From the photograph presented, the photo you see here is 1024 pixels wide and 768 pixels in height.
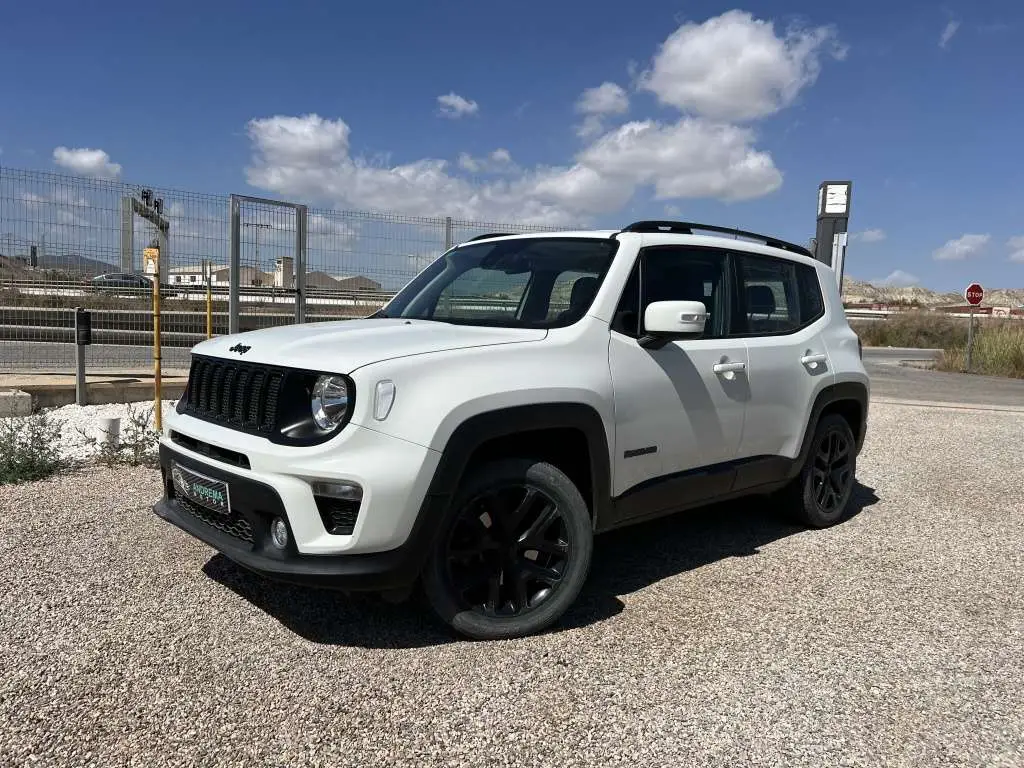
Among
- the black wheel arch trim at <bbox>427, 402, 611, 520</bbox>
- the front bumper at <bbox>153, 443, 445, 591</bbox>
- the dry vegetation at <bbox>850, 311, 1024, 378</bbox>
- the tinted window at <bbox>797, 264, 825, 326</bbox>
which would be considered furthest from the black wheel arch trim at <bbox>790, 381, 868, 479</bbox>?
the dry vegetation at <bbox>850, 311, 1024, 378</bbox>

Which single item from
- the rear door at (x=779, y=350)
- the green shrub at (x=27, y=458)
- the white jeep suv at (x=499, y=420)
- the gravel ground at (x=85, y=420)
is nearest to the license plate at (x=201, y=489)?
the white jeep suv at (x=499, y=420)

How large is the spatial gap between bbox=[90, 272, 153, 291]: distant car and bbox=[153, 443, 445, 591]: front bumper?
7.35 metres

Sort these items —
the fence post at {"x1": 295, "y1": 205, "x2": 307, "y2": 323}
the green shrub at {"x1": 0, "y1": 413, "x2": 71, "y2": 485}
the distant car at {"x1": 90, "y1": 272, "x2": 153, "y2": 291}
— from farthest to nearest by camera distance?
the distant car at {"x1": 90, "y1": 272, "x2": 153, "y2": 291}
the fence post at {"x1": 295, "y1": 205, "x2": 307, "y2": 323}
the green shrub at {"x1": 0, "y1": 413, "x2": 71, "y2": 485}

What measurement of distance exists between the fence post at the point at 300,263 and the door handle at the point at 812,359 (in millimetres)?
6323

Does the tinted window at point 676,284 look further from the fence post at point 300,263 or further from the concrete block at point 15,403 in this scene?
the concrete block at point 15,403

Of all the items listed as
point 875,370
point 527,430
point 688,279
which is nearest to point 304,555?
point 527,430

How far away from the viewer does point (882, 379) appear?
16.3 m

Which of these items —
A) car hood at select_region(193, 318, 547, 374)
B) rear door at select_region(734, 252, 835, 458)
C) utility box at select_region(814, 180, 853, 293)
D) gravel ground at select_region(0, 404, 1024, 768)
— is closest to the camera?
gravel ground at select_region(0, 404, 1024, 768)

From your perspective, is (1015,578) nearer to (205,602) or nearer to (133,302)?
(205,602)

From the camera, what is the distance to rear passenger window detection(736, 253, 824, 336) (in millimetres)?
4426

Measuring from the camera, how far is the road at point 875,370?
31.8 ft

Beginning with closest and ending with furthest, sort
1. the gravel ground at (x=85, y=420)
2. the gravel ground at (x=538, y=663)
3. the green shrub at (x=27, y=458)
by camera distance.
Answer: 1. the gravel ground at (x=538, y=663)
2. the green shrub at (x=27, y=458)
3. the gravel ground at (x=85, y=420)

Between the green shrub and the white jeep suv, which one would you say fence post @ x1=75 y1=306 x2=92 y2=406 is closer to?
the green shrub

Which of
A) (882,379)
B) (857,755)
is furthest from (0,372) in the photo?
(882,379)
